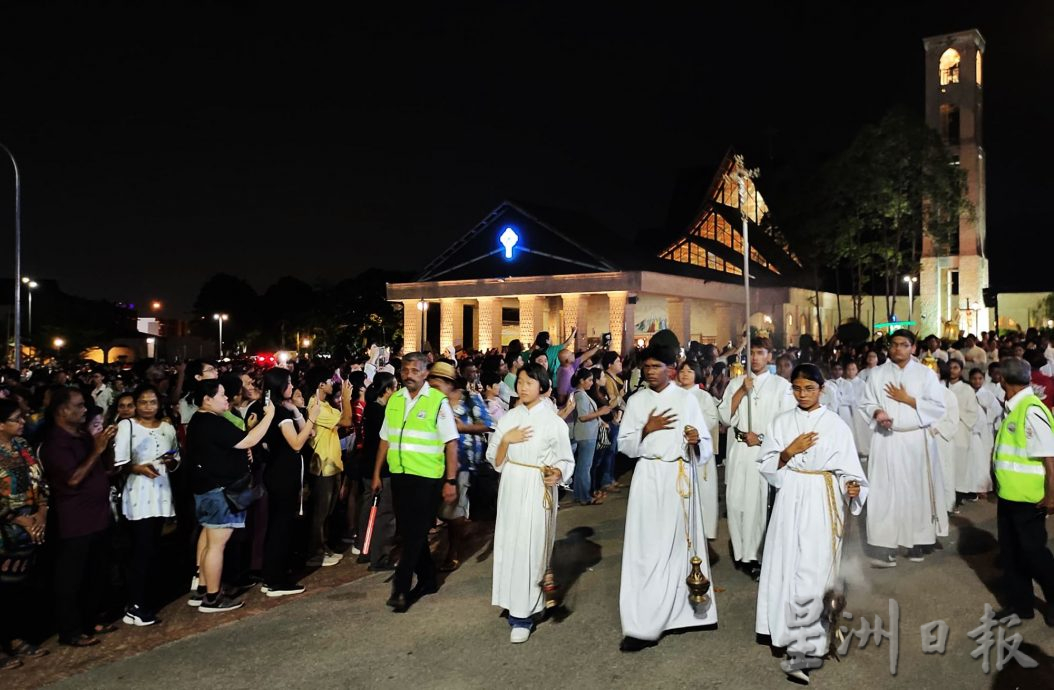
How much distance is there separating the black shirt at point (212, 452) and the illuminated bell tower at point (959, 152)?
4543 centimetres

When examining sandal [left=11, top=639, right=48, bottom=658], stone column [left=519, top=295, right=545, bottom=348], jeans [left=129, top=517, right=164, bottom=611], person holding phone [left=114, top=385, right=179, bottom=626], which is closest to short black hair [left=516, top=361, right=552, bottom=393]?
person holding phone [left=114, top=385, right=179, bottom=626]

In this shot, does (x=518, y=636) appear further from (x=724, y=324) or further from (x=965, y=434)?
(x=724, y=324)

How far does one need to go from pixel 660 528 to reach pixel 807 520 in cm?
99

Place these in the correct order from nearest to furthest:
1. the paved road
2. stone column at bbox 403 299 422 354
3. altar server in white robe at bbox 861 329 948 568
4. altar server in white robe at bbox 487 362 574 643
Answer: the paved road < altar server in white robe at bbox 487 362 574 643 < altar server in white robe at bbox 861 329 948 568 < stone column at bbox 403 299 422 354

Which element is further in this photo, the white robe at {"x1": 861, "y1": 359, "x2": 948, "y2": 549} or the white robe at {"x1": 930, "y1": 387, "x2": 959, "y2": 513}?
the white robe at {"x1": 930, "y1": 387, "x2": 959, "y2": 513}

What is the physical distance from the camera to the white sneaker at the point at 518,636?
5948mm

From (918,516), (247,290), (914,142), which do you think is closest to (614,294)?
(914,142)

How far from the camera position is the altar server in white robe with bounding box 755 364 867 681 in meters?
5.32

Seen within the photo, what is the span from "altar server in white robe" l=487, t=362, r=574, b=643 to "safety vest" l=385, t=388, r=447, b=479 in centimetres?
76

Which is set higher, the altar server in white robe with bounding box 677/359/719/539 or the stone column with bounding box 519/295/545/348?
the stone column with bounding box 519/295/545/348

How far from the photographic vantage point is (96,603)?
6.40m

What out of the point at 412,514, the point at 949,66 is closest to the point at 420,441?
the point at 412,514

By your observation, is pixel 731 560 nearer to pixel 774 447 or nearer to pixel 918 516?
pixel 918 516

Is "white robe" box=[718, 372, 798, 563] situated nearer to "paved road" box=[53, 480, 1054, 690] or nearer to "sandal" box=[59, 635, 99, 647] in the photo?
"paved road" box=[53, 480, 1054, 690]
